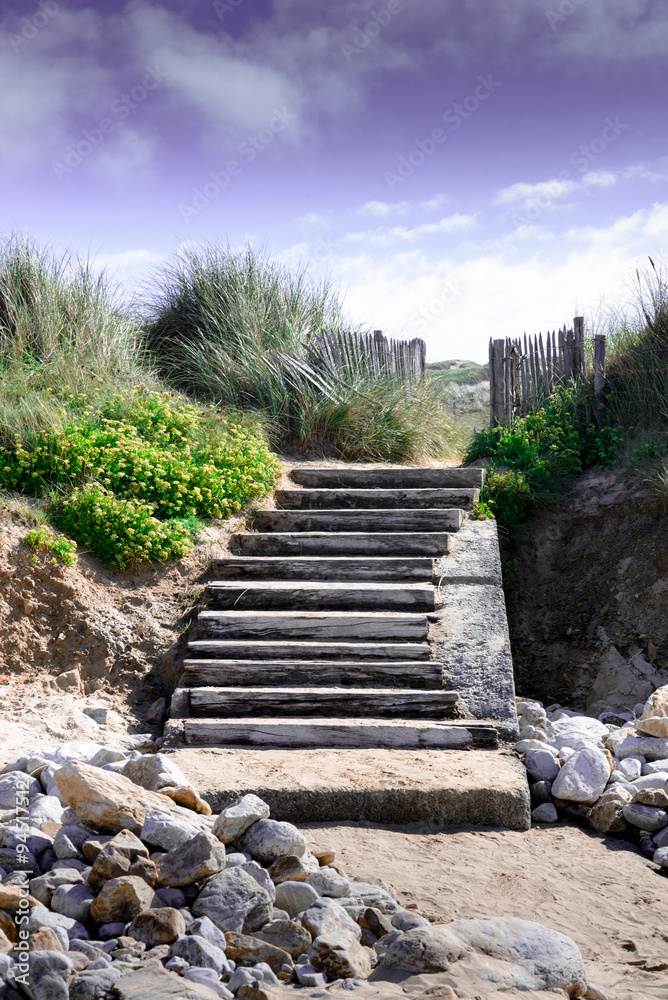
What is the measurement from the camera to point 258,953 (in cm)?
270

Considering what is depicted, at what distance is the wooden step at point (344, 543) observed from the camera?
6570 millimetres

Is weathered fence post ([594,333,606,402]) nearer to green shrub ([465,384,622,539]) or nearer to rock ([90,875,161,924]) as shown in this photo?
green shrub ([465,384,622,539])

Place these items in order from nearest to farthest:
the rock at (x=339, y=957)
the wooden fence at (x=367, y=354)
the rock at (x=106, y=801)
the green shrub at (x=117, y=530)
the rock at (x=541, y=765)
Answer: the rock at (x=339, y=957) < the rock at (x=106, y=801) < the rock at (x=541, y=765) < the green shrub at (x=117, y=530) < the wooden fence at (x=367, y=354)

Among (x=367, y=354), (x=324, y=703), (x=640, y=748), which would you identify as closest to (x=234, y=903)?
(x=324, y=703)

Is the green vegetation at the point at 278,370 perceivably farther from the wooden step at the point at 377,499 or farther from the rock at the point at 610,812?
the rock at the point at 610,812

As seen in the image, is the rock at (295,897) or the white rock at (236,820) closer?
the rock at (295,897)

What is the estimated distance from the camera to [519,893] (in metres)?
3.46

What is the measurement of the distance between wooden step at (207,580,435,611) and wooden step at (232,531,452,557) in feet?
2.07

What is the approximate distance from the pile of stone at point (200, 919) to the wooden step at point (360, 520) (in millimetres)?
3649

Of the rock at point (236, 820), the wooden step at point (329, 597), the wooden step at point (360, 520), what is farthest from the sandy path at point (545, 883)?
the wooden step at point (360, 520)

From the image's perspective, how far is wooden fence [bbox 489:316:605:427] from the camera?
9.40 metres

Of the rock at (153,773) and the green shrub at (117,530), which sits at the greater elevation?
the green shrub at (117,530)

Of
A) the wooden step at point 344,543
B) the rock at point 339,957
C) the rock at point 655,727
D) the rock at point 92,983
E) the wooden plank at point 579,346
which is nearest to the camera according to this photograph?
the rock at point 92,983

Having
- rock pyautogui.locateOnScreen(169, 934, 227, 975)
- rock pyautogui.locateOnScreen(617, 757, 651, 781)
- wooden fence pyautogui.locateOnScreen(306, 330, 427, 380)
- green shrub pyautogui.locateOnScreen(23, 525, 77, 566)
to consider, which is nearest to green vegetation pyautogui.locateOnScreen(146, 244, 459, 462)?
wooden fence pyautogui.locateOnScreen(306, 330, 427, 380)
